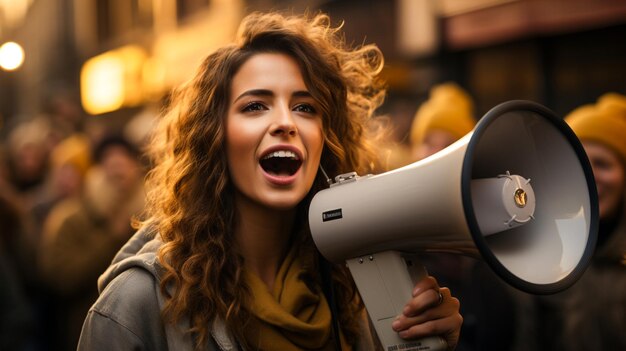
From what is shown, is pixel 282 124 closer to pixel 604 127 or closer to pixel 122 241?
pixel 604 127

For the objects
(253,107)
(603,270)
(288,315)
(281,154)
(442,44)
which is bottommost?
(603,270)

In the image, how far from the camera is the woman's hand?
7.09 ft

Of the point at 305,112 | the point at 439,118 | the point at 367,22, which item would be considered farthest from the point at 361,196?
the point at 367,22

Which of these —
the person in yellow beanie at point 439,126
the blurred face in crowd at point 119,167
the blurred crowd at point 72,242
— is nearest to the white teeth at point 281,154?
the person in yellow beanie at point 439,126

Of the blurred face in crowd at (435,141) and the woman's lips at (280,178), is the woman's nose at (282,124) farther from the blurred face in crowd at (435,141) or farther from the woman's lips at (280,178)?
the blurred face in crowd at (435,141)

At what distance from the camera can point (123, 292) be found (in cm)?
228

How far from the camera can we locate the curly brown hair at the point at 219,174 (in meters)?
2.34

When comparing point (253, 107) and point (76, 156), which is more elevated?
point (253, 107)

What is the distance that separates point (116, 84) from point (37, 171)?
12.3m

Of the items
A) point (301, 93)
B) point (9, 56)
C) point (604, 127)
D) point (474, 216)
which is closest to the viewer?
point (474, 216)

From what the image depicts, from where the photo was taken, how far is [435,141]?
15.0 feet

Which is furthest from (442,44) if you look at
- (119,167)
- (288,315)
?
(288,315)

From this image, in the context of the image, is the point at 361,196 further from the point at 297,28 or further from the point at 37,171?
the point at 37,171

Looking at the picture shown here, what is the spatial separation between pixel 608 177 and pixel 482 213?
5.34ft
